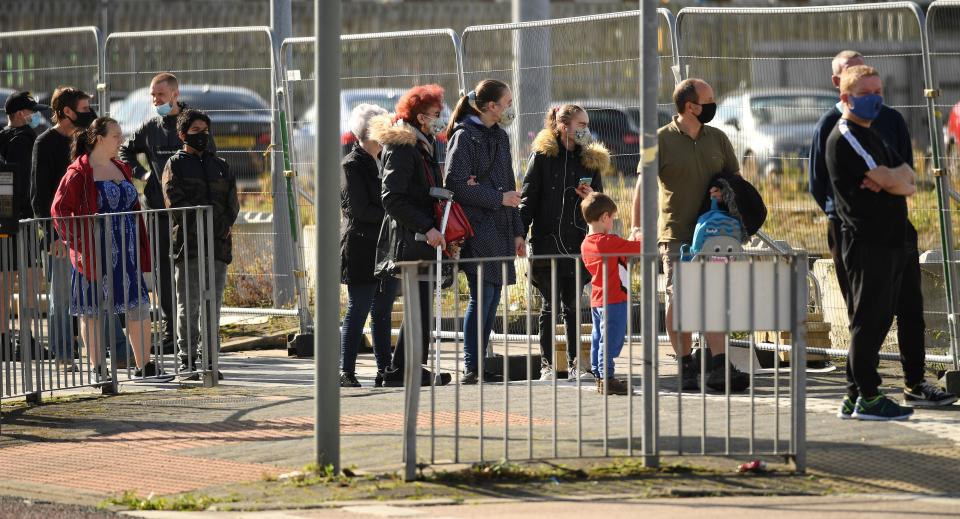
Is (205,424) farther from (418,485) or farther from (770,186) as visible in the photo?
(770,186)

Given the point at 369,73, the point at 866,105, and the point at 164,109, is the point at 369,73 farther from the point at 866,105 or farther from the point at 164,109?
the point at 866,105

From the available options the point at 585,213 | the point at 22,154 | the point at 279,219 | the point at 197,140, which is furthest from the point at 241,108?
the point at 585,213

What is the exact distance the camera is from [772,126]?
11.7 m

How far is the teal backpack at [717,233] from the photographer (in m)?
9.77

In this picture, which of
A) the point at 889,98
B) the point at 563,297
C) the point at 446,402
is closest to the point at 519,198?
the point at 563,297

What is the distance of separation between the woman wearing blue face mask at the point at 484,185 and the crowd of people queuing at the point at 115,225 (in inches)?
64.1

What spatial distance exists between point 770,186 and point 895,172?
3089mm

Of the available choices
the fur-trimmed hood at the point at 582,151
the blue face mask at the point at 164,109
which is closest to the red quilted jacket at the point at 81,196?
the blue face mask at the point at 164,109

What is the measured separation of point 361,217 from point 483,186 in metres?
0.84

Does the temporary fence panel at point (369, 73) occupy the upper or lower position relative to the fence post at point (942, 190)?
upper

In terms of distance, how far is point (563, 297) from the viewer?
1077 cm

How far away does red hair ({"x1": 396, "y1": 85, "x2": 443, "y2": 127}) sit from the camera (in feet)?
33.8

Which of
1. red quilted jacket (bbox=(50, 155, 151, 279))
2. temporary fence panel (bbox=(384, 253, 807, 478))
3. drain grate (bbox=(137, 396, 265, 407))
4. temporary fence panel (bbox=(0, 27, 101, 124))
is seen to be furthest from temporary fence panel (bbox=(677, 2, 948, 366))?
temporary fence panel (bbox=(0, 27, 101, 124))

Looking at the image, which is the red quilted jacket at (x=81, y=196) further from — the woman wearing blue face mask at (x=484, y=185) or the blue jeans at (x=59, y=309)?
the woman wearing blue face mask at (x=484, y=185)
